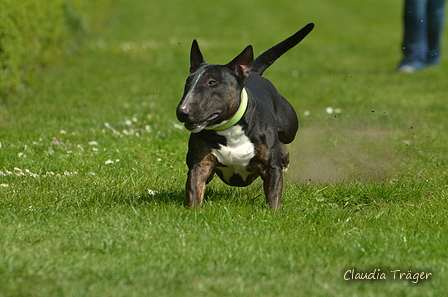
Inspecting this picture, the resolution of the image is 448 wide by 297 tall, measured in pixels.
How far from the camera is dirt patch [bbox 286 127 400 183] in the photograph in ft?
22.6

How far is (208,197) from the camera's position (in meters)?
5.82

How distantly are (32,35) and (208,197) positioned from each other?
7552 millimetres

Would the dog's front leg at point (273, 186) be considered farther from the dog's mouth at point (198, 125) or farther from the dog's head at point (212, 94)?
the dog's mouth at point (198, 125)

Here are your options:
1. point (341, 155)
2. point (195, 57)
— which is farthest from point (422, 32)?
point (195, 57)

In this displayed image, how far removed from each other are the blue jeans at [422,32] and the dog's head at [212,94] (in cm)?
889

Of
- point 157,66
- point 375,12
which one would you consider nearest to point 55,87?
point 157,66

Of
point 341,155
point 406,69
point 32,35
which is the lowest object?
point 341,155

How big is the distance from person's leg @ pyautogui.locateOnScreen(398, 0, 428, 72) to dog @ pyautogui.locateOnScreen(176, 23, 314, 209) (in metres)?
8.50

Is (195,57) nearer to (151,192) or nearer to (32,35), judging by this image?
(151,192)

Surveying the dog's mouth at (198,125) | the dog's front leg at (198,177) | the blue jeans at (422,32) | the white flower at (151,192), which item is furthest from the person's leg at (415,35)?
the dog's mouth at (198,125)

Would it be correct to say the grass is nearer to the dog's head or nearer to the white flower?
the white flower

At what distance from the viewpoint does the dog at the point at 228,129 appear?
4992mm

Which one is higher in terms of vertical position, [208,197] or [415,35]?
[415,35]

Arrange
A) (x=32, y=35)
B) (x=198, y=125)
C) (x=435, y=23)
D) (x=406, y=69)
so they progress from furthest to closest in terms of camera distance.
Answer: (x=435, y=23) → (x=406, y=69) → (x=32, y=35) → (x=198, y=125)
